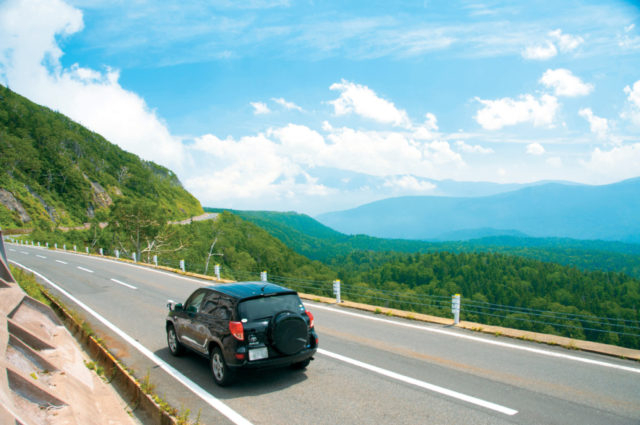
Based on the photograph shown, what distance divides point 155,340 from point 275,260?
93.1 m

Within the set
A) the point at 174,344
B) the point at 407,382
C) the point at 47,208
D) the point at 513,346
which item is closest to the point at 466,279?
the point at 47,208

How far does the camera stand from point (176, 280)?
20.4 m

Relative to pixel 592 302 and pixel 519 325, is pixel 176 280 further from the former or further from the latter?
pixel 592 302

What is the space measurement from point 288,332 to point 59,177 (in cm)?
10857

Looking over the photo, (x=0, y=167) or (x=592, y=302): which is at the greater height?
(x=0, y=167)

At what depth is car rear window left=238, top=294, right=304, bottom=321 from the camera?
6359 mm

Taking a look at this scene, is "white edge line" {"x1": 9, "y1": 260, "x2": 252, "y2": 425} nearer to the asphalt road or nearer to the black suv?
the asphalt road

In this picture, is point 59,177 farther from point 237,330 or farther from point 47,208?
point 237,330

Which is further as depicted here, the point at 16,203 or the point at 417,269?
the point at 417,269

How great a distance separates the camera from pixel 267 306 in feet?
21.5

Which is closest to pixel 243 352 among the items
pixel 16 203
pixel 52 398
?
pixel 52 398

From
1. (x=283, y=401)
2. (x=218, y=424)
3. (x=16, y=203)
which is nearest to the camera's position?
(x=218, y=424)

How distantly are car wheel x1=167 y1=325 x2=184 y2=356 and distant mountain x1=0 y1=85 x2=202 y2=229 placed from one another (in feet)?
223

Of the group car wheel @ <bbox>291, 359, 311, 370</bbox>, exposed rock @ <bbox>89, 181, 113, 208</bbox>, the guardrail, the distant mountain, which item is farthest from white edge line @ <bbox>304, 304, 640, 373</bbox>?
exposed rock @ <bbox>89, 181, 113, 208</bbox>
